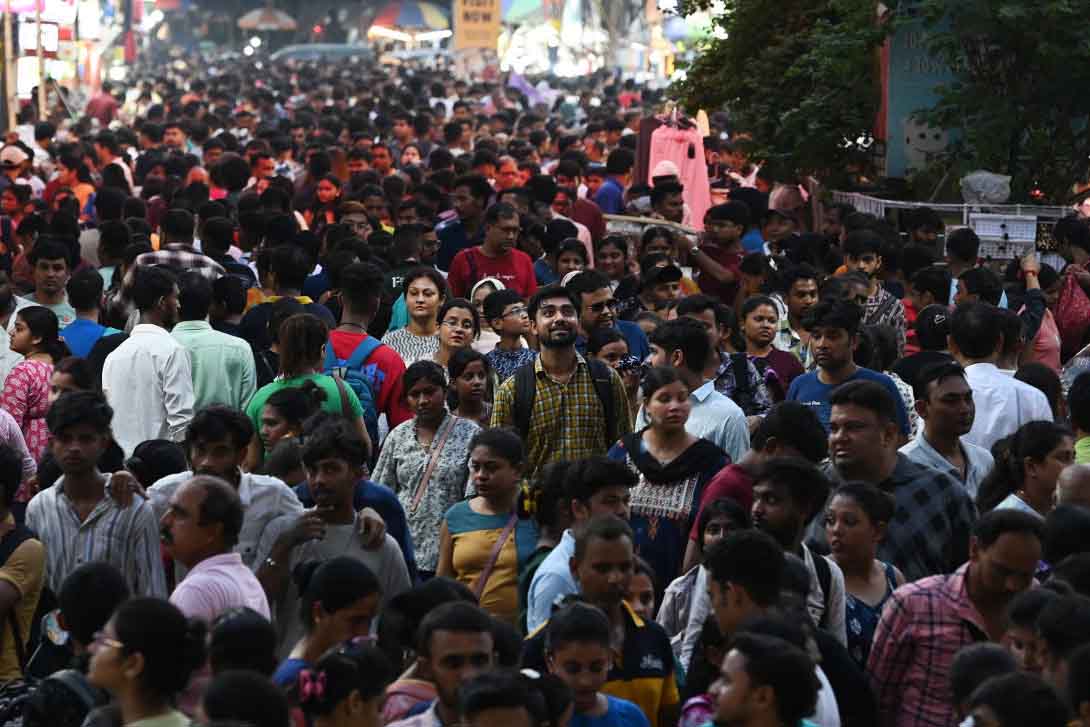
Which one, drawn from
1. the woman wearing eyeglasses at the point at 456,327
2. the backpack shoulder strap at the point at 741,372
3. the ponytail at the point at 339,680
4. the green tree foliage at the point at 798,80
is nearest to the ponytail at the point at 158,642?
the ponytail at the point at 339,680

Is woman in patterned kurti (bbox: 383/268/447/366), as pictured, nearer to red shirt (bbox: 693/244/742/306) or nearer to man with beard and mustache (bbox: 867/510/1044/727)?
red shirt (bbox: 693/244/742/306)

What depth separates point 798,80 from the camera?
1702cm

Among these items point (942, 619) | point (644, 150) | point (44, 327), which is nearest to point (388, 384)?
point (44, 327)

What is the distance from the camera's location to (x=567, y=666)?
5.40m

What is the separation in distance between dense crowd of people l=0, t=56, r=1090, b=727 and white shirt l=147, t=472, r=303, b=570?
1 cm

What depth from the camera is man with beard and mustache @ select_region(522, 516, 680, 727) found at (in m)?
5.82

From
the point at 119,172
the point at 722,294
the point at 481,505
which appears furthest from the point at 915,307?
the point at 119,172

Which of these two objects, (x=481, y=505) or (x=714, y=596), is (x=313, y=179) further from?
(x=714, y=596)

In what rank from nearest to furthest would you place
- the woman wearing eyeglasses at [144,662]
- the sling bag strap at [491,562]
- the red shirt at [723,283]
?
the woman wearing eyeglasses at [144,662] < the sling bag strap at [491,562] < the red shirt at [723,283]

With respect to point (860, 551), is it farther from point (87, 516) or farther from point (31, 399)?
point (31, 399)

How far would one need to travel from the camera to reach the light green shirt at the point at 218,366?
29.3 ft

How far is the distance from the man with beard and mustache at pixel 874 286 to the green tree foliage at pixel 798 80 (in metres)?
3.69

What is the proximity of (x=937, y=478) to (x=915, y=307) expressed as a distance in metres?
4.00

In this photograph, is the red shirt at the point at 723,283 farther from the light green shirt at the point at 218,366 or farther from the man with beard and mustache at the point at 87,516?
the man with beard and mustache at the point at 87,516
